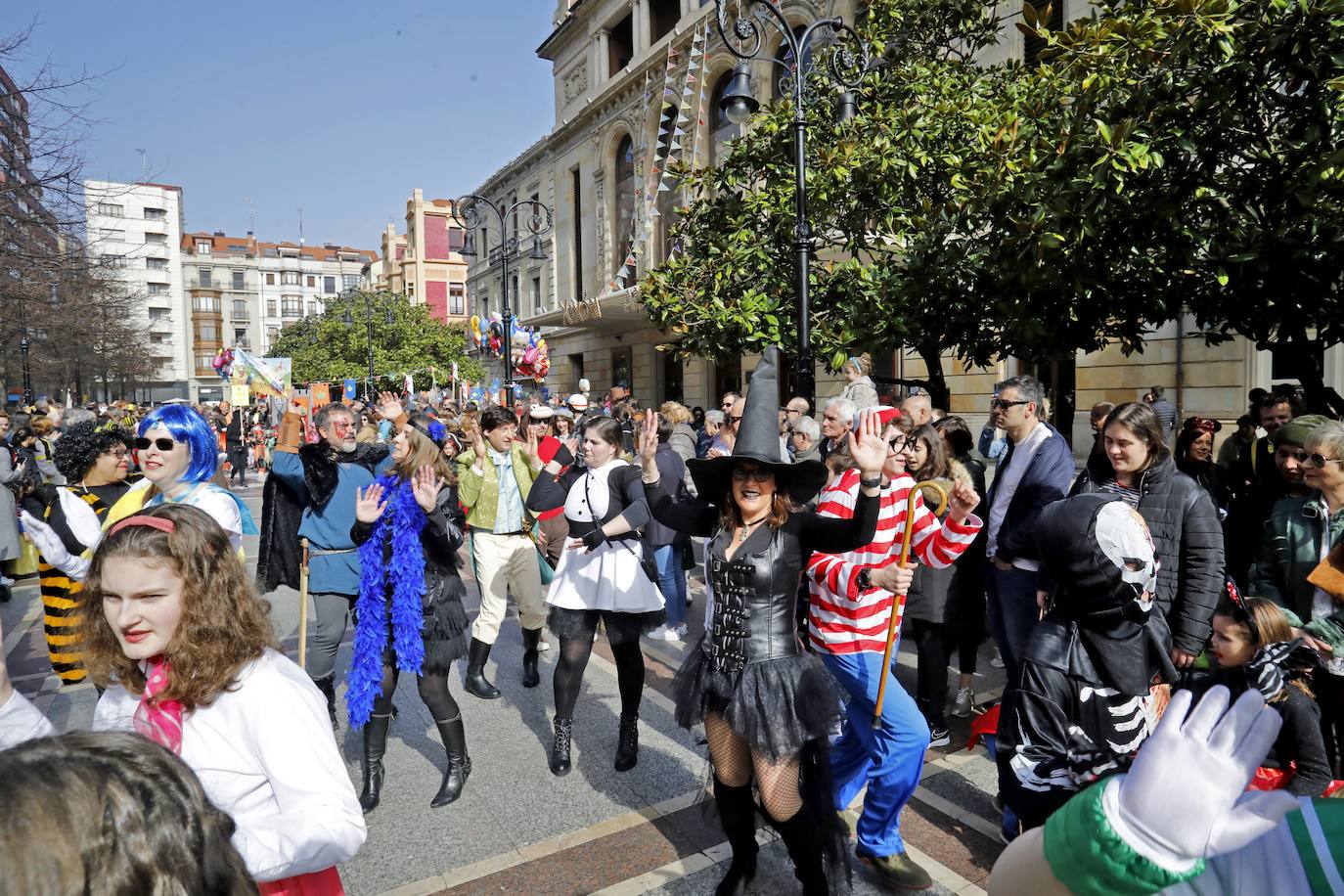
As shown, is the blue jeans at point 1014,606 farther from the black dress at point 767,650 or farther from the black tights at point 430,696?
the black tights at point 430,696

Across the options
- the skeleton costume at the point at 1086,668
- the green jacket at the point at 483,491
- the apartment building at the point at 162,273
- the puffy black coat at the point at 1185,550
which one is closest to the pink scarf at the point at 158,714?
the skeleton costume at the point at 1086,668

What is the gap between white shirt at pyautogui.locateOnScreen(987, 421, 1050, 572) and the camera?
447 cm

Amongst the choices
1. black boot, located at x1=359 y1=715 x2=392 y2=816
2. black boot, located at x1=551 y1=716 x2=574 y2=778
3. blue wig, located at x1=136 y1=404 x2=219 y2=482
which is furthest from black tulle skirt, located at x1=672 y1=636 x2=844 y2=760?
blue wig, located at x1=136 y1=404 x2=219 y2=482

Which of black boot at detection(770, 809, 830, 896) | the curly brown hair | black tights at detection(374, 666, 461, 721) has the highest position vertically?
the curly brown hair

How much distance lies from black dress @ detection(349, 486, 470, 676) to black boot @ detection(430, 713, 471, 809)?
282 millimetres

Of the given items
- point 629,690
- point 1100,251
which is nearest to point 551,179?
point 1100,251

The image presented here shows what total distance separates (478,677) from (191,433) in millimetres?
2565

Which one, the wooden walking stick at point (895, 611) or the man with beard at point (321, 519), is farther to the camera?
the man with beard at point (321, 519)

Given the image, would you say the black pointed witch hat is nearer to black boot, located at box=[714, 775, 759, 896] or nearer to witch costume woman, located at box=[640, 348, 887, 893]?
witch costume woman, located at box=[640, 348, 887, 893]

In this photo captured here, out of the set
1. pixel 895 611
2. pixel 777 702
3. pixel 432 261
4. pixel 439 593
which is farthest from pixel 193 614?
pixel 432 261

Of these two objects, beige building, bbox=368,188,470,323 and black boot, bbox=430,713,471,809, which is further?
beige building, bbox=368,188,470,323

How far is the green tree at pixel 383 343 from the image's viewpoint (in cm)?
4244

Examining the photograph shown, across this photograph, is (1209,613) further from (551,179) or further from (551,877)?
(551,179)

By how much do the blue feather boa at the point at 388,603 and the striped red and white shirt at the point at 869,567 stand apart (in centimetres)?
191
